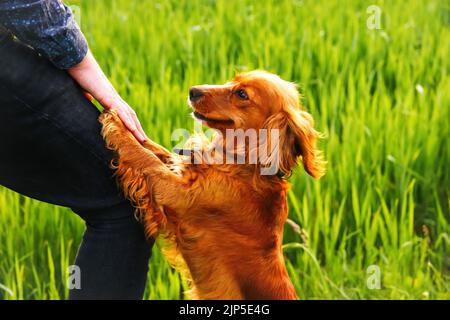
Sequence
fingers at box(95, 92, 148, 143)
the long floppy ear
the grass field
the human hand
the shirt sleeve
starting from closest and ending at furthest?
1. the shirt sleeve
2. the human hand
3. fingers at box(95, 92, 148, 143)
4. the long floppy ear
5. the grass field

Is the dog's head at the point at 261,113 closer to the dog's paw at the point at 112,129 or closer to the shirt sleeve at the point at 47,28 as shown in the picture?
the dog's paw at the point at 112,129

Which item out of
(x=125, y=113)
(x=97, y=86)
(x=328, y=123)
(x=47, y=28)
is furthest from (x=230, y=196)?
(x=328, y=123)

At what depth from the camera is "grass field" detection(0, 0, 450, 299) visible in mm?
2744

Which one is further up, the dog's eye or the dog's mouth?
the dog's eye

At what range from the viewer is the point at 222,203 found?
204cm

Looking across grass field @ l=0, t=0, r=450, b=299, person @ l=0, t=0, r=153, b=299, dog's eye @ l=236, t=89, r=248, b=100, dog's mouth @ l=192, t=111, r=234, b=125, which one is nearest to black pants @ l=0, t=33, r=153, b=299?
person @ l=0, t=0, r=153, b=299

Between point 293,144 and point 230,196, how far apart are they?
0.77 ft

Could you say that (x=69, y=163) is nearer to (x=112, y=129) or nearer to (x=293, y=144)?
(x=112, y=129)

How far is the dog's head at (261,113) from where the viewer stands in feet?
6.85

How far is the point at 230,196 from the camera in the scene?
6.72 feet

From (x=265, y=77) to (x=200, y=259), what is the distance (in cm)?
55

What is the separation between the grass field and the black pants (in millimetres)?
658

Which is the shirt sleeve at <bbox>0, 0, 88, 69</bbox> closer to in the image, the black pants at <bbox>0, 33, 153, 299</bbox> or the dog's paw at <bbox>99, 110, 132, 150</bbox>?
the black pants at <bbox>0, 33, 153, 299</bbox>

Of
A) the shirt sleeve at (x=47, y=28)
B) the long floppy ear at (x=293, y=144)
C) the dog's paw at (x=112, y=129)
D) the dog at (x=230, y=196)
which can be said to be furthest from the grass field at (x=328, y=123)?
the shirt sleeve at (x=47, y=28)
